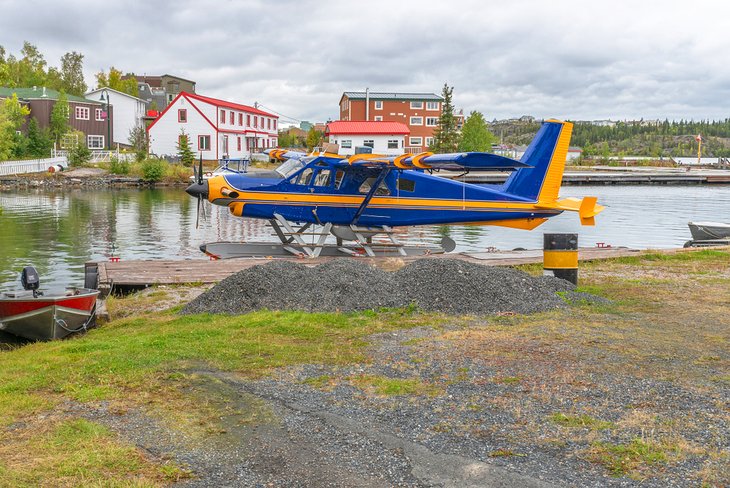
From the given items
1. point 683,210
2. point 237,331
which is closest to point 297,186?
point 237,331

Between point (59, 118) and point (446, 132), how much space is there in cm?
4031

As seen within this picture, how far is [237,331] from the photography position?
8477mm

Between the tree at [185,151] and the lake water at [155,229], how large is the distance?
38.4 ft

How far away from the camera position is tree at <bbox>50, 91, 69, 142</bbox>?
64.2 meters

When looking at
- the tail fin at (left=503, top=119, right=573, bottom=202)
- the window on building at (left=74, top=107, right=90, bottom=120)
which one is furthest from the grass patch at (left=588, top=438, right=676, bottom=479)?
the window on building at (left=74, top=107, right=90, bottom=120)

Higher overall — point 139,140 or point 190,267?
point 139,140

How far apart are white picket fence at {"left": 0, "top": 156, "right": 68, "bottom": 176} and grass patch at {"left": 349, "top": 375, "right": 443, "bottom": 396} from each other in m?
57.9

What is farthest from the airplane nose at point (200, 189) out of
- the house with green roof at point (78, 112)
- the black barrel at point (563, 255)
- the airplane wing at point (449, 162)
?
the house with green roof at point (78, 112)

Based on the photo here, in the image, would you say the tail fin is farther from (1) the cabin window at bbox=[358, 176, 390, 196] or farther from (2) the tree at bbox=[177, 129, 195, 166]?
(2) the tree at bbox=[177, 129, 195, 166]

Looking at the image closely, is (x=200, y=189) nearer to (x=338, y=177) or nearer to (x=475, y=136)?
(x=338, y=177)

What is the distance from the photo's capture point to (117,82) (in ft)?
331

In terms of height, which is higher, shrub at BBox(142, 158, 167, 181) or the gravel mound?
shrub at BBox(142, 158, 167, 181)

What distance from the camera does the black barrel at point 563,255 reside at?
38.1 feet

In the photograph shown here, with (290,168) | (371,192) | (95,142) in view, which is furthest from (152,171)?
(371,192)
